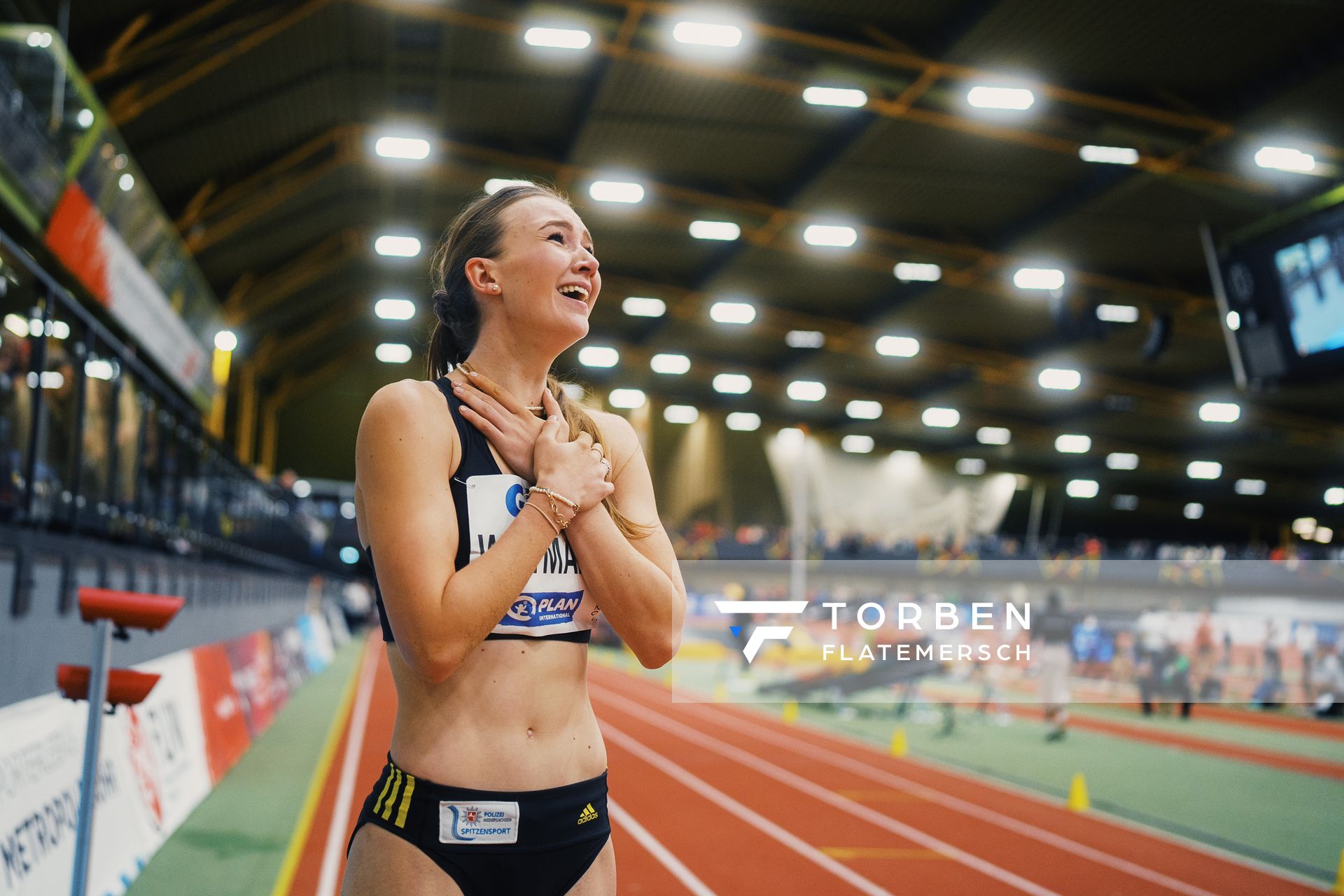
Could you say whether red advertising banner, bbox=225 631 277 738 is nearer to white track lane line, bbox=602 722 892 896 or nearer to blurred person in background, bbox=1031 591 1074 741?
white track lane line, bbox=602 722 892 896

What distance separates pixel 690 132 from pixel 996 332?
12.9 meters

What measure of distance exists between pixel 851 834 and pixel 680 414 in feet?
104

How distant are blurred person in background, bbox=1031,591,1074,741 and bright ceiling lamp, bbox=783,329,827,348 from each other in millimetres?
13342

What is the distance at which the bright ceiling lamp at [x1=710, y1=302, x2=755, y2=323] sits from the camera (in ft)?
86.0

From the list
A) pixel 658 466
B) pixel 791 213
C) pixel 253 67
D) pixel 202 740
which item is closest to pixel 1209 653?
pixel 791 213

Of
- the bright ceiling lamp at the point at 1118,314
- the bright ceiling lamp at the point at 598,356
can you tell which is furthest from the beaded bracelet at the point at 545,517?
the bright ceiling lamp at the point at 598,356

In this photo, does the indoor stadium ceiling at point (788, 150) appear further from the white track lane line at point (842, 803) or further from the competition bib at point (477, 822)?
the competition bib at point (477, 822)

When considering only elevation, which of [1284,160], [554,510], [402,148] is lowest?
[554,510]

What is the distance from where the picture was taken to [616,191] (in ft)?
63.0

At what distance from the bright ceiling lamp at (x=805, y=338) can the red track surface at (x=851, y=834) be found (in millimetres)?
16282

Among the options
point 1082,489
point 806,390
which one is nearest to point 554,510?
point 806,390

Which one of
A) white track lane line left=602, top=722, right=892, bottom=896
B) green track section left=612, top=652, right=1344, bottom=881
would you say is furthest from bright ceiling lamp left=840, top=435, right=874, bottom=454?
white track lane line left=602, top=722, right=892, bottom=896

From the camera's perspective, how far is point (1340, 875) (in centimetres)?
668

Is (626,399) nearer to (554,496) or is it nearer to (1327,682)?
(1327,682)
